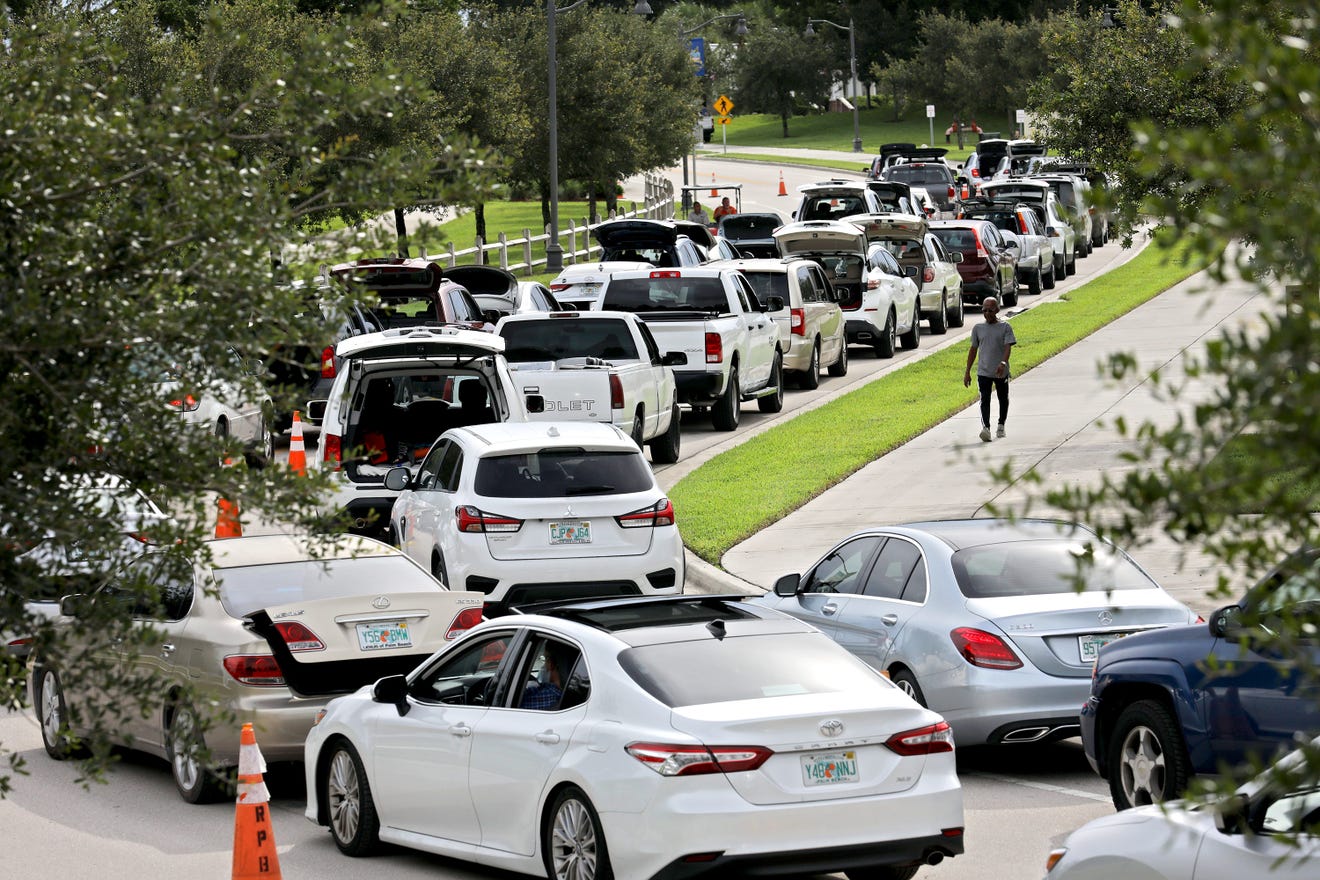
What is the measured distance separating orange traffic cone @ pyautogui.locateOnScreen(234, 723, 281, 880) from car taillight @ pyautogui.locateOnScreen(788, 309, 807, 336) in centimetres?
2240

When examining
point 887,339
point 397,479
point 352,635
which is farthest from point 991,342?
point 352,635

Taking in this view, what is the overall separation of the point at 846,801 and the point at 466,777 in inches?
81.8

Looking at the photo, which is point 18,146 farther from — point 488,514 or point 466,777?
point 488,514

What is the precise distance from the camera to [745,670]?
8.85 metres

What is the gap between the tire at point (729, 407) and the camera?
27.3 metres

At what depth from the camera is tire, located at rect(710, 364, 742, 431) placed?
2734 cm

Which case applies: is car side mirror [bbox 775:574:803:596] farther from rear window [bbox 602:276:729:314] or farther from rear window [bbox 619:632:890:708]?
rear window [bbox 602:276:729:314]

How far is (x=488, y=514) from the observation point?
15.2 m

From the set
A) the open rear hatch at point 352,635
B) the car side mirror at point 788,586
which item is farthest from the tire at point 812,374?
the open rear hatch at point 352,635

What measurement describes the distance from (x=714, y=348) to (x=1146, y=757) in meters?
16.8

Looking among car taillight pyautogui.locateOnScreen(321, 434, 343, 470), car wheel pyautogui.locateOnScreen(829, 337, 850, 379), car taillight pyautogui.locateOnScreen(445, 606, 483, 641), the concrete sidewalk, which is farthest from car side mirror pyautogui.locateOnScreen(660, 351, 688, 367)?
car taillight pyautogui.locateOnScreen(445, 606, 483, 641)

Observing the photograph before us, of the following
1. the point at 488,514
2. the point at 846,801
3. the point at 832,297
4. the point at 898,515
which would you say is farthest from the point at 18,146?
the point at 832,297

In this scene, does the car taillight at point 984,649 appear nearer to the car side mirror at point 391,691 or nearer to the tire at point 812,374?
the car side mirror at point 391,691

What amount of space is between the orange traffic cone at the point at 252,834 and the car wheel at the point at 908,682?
441 cm
